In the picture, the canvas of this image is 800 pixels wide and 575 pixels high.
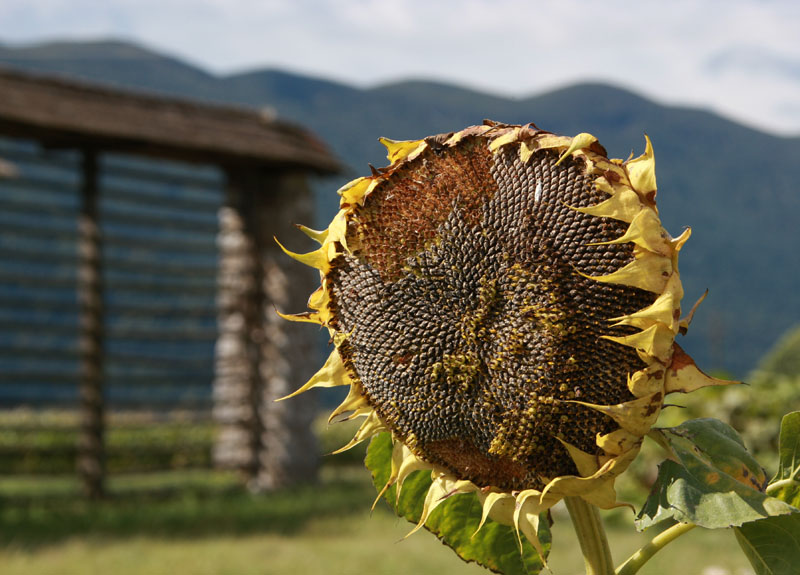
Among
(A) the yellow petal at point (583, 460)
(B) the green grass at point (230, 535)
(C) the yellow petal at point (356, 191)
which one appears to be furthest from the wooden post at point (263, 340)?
(A) the yellow petal at point (583, 460)

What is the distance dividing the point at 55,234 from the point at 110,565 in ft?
13.0

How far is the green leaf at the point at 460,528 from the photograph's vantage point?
1.18m

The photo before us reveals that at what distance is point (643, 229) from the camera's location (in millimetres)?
930

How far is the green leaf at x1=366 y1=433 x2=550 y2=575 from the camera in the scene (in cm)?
118

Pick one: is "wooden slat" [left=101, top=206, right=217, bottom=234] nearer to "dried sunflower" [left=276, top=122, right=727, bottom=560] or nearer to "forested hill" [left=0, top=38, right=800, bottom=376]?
"dried sunflower" [left=276, top=122, right=727, bottom=560]

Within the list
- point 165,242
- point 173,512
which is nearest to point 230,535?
point 173,512

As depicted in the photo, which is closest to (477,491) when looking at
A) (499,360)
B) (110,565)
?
(499,360)

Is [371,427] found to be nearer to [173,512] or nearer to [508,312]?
[508,312]

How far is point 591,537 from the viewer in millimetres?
1049

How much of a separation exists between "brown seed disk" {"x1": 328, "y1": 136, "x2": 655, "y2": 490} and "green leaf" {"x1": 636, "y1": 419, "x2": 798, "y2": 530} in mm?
103

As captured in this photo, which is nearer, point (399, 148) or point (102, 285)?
point (399, 148)

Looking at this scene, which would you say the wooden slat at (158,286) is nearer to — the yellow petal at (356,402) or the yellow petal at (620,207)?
the yellow petal at (356,402)

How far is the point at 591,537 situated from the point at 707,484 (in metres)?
0.16

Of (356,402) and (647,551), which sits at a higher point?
(356,402)
